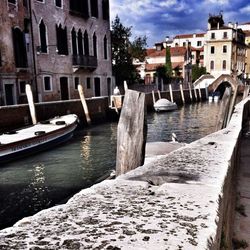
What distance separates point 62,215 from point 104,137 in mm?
12111

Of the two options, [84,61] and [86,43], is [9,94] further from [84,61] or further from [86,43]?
[86,43]

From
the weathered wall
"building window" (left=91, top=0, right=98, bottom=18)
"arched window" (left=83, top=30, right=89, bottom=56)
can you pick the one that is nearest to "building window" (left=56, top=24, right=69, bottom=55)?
"arched window" (left=83, top=30, right=89, bottom=56)

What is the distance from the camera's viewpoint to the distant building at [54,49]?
15772 mm

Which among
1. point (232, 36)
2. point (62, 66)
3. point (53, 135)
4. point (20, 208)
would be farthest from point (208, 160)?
point (232, 36)

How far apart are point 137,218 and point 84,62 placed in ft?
67.2

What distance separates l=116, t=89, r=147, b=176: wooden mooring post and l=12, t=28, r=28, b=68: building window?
14401 millimetres

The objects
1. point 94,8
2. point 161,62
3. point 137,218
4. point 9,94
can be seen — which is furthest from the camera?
point 161,62

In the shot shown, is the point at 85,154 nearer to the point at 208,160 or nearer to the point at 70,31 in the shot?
the point at 208,160

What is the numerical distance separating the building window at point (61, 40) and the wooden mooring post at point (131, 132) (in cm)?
1722

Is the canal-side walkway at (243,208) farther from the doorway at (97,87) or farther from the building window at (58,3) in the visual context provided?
the doorway at (97,87)

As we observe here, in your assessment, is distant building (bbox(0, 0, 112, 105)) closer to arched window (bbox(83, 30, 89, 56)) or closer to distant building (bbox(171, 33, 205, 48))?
arched window (bbox(83, 30, 89, 56))

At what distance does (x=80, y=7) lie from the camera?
21250mm

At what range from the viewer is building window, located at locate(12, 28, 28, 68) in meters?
16.2

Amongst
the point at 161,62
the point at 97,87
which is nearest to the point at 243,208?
the point at 97,87
